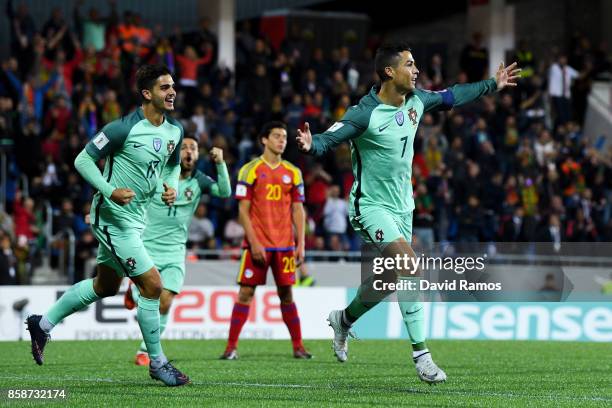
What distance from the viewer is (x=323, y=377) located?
11.0 meters

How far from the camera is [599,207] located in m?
26.4

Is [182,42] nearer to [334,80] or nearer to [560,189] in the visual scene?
[334,80]

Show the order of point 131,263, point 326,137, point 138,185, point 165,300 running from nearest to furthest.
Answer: point 326,137
point 131,263
point 138,185
point 165,300

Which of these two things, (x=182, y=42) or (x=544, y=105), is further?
(x=544, y=105)

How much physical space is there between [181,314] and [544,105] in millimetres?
13890

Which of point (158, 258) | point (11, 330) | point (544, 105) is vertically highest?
point (544, 105)

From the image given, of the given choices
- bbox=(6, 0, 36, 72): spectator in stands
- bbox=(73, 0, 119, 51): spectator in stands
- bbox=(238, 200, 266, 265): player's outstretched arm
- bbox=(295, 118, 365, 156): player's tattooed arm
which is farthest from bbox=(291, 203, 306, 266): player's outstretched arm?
bbox=(73, 0, 119, 51): spectator in stands

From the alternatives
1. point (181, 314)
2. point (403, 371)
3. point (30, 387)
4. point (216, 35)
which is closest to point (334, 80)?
point (216, 35)

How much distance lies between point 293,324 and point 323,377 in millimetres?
3035

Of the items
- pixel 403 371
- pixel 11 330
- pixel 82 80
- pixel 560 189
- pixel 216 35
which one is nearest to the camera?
pixel 403 371

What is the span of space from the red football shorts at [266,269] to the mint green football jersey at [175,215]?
2.58 ft

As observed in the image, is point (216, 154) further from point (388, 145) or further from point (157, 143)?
point (388, 145)

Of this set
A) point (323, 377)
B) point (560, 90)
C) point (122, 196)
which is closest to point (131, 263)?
point (122, 196)

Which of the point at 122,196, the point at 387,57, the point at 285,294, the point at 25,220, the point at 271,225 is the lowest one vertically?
the point at 285,294
